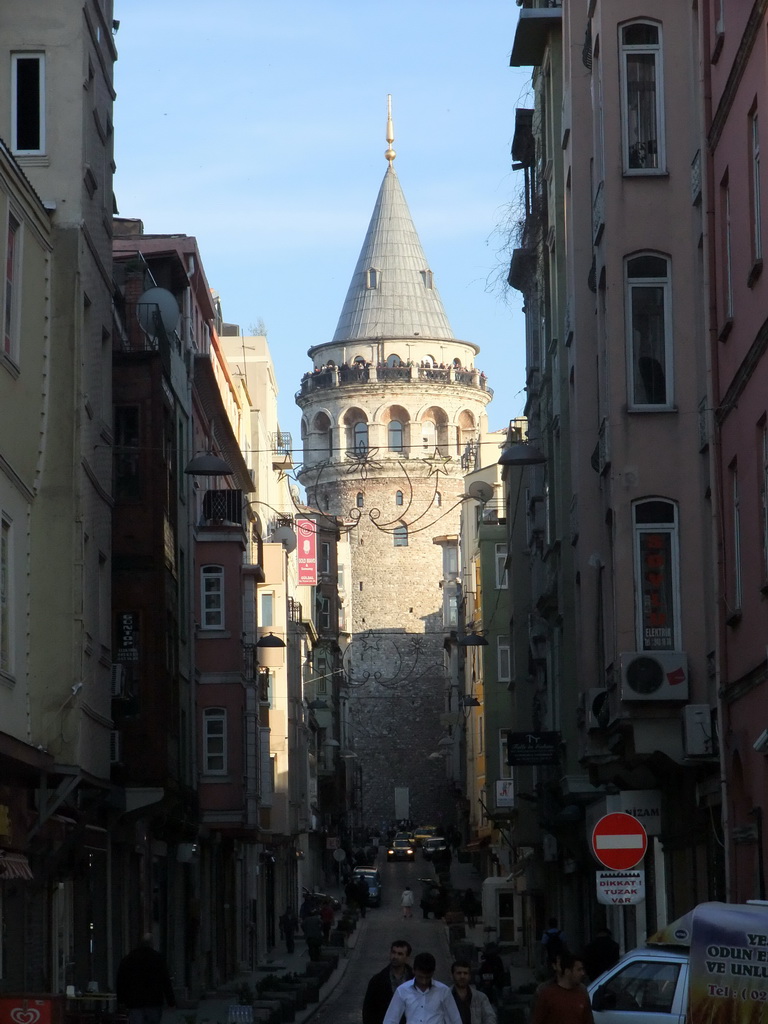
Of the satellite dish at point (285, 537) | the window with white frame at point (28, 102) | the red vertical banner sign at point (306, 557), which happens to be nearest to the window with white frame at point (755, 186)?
the window with white frame at point (28, 102)

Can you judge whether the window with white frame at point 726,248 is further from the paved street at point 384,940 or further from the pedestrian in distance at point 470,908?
the pedestrian in distance at point 470,908

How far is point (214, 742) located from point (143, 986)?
82.6ft

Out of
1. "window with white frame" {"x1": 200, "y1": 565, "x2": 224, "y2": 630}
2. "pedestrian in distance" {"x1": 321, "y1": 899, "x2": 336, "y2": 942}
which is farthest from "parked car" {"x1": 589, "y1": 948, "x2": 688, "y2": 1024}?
"pedestrian in distance" {"x1": 321, "y1": 899, "x2": 336, "y2": 942}

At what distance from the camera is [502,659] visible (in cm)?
6288

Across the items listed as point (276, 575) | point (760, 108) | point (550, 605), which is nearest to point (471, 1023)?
point (760, 108)

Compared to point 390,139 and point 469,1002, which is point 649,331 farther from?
point 390,139

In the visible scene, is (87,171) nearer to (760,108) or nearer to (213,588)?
(760,108)

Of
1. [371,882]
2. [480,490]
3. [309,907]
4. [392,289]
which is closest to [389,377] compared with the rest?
[392,289]

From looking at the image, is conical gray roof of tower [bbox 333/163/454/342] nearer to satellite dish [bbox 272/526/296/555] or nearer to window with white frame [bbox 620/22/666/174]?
satellite dish [bbox 272/526/296/555]

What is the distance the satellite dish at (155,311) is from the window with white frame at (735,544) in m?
14.7

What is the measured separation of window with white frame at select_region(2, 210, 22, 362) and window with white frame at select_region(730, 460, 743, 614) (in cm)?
766

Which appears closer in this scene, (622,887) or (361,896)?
(622,887)

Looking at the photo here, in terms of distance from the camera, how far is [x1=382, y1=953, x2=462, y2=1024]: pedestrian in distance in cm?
1459

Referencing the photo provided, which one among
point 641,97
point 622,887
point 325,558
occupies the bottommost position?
point 622,887
